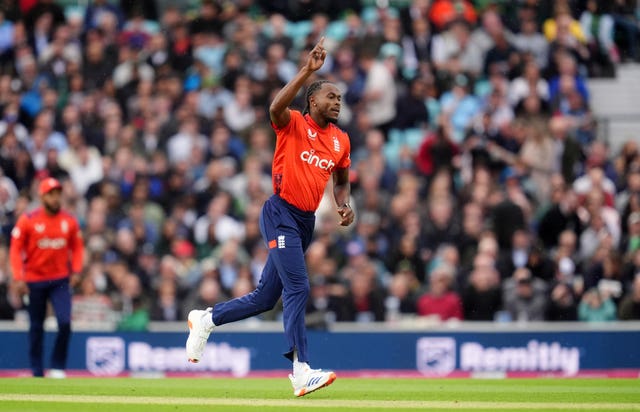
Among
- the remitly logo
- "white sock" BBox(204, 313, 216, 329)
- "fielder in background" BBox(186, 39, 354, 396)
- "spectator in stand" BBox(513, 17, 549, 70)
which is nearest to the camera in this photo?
"fielder in background" BBox(186, 39, 354, 396)

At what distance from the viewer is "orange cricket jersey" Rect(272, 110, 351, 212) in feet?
38.1

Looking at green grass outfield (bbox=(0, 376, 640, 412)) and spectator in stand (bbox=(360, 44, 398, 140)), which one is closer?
green grass outfield (bbox=(0, 376, 640, 412))

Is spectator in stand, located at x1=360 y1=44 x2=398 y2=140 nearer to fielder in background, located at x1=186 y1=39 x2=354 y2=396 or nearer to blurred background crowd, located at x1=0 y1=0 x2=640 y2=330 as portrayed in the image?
blurred background crowd, located at x1=0 y1=0 x2=640 y2=330

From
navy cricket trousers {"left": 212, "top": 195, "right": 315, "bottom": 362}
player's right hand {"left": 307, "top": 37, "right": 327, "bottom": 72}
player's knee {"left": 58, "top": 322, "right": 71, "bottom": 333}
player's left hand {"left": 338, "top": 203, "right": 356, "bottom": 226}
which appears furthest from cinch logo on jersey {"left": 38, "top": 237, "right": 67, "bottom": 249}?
player's right hand {"left": 307, "top": 37, "right": 327, "bottom": 72}

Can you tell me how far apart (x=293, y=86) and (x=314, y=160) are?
0.89 m

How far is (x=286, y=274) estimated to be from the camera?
37.9 feet

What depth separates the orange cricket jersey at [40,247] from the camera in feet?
51.8

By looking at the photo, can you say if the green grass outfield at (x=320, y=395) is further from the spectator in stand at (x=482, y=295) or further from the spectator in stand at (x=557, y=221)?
the spectator in stand at (x=557, y=221)

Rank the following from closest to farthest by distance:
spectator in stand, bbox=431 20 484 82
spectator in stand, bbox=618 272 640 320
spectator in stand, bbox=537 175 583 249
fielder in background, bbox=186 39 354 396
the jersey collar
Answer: fielder in background, bbox=186 39 354 396
the jersey collar
spectator in stand, bbox=618 272 640 320
spectator in stand, bbox=537 175 583 249
spectator in stand, bbox=431 20 484 82

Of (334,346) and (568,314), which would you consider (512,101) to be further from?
(334,346)

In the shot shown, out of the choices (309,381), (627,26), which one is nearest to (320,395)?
(309,381)

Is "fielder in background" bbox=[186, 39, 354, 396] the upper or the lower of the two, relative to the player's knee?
upper

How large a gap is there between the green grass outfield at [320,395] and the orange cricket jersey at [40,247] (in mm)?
1758

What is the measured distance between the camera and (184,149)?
2133 centimetres
